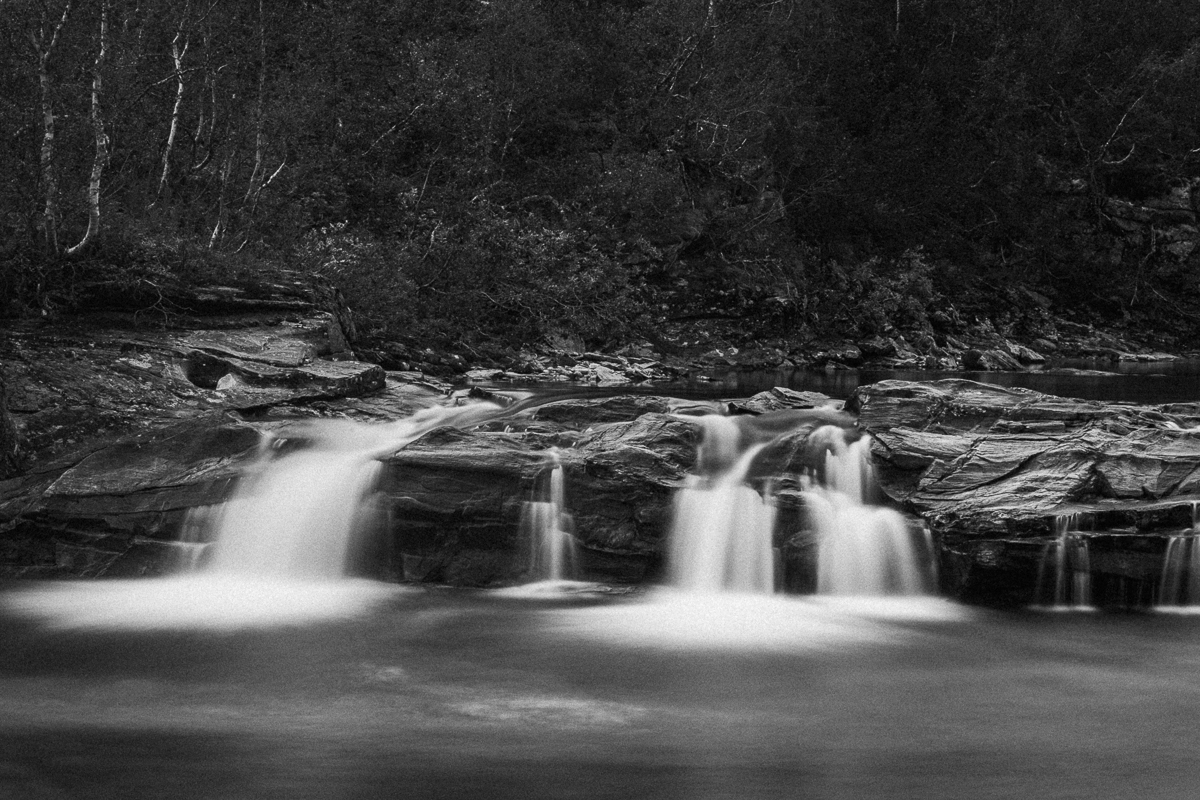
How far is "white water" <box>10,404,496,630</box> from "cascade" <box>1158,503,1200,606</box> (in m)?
6.54

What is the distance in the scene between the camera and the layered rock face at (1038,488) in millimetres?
9344

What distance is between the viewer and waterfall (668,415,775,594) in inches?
400

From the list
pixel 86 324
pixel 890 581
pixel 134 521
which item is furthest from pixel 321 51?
pixel 890 581

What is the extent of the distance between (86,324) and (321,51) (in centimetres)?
1463

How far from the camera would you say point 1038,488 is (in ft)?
32.1

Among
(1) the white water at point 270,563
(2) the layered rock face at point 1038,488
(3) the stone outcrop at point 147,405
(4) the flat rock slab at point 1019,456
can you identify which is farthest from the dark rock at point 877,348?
(1) the white water at point 270,563

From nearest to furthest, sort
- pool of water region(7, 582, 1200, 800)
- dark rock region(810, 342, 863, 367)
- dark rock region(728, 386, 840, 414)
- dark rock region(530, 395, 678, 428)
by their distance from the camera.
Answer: pool of water region(7, 582, 1200, 800) < dark rock region(530, 395, 678, 428) < dark rock region(728, 386, 840, 414) < dark rock region(810, 342, 863, 367)

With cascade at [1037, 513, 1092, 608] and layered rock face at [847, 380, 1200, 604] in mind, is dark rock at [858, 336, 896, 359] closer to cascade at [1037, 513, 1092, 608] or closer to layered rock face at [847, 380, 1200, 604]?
layered rock face at [847, 380, 1200, 604]

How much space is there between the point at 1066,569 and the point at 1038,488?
30.0 inches

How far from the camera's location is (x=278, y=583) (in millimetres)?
10398

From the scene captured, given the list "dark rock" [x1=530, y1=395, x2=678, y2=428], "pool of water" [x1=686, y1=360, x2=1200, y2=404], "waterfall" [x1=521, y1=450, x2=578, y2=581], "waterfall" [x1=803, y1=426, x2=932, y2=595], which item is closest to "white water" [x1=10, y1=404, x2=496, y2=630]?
"waterfall" [x1=521, y1=450, x2=578, y2=581]

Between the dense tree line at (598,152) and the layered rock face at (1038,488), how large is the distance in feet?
33.9

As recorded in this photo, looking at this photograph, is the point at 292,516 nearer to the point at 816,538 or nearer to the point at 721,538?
the point at 721,538

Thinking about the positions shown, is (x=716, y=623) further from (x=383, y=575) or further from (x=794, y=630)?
(x=383, y=575)
